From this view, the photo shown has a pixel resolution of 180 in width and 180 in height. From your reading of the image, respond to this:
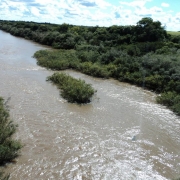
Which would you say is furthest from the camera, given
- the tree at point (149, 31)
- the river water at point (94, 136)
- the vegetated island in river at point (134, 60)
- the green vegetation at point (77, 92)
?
the tree at point (149, 31)

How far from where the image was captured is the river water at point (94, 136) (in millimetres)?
8336

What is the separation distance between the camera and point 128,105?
14.7m

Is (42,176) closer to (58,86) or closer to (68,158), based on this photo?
(68,158)

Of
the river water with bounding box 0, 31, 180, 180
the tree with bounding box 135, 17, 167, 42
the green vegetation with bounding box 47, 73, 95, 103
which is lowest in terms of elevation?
the river water with bounding box 0, 31, 180, 180

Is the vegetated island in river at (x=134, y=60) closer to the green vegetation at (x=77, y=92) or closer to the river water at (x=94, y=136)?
the river water at (x=94, y=136)

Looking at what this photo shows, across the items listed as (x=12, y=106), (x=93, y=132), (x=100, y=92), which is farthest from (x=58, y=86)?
(x=93, y=132)

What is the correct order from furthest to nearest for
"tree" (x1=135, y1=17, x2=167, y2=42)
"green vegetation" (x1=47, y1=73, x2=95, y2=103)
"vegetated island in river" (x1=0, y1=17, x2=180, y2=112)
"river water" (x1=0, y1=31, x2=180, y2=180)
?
1. "tree" (x1=135, y1=17, x2=167, y2=42)
2. "vegetated island in river" (x1=0, y1=17, x2=180, y2=112)
3. "green vegetation" (x1=47, y1=73, x2=95, y2=103)
4. "river water" (x1=0, y1=31, x2=180, y2=180)

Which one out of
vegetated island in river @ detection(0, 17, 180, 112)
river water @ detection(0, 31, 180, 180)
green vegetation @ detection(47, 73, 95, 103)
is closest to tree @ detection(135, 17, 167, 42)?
vegetated island in river @ detection(0, 17, 180, 112)

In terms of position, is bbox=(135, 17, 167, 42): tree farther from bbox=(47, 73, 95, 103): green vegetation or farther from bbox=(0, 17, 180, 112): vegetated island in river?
bbox=(47, 73, 95, 103): green vegetation

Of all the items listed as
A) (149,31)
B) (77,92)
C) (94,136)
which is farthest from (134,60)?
(149,31)

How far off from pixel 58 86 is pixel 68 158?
29.9ft

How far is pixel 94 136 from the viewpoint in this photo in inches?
418

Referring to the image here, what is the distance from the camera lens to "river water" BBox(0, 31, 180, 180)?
8.34 meters

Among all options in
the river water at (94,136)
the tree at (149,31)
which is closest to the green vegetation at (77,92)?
the river water at (94,136)
